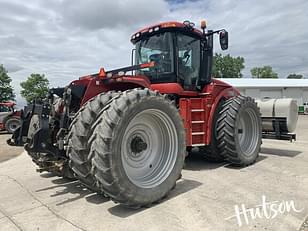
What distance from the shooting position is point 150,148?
4387mm

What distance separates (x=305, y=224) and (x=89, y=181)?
258 cm

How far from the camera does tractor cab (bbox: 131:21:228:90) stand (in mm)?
5590

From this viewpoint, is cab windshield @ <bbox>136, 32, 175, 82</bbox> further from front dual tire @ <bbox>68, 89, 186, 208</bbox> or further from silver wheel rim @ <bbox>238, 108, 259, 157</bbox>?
silver wheel rim @ <bbox>238, 108, 259, 157</bbox>

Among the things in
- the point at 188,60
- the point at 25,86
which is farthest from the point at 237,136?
the point at 25,86

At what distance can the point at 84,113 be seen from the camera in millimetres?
3619

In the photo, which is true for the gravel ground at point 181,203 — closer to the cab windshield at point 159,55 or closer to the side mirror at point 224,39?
the cab windshield at point 159,55

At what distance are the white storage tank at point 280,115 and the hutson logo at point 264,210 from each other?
12.0 feet

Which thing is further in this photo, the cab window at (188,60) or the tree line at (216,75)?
the tree line at (216,75)

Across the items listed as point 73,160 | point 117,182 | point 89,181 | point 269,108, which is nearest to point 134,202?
point 117,182

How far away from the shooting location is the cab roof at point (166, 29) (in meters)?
5.55

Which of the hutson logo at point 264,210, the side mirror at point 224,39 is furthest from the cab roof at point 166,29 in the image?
the hutson logo at point 264,210

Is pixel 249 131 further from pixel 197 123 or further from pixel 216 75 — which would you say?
pixel 216 75

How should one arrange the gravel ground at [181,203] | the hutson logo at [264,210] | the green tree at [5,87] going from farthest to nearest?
the green tree at [5,87] → the hutson logo at [264,210] → the gravel ground at [181,203]

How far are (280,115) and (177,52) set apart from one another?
3414mm
